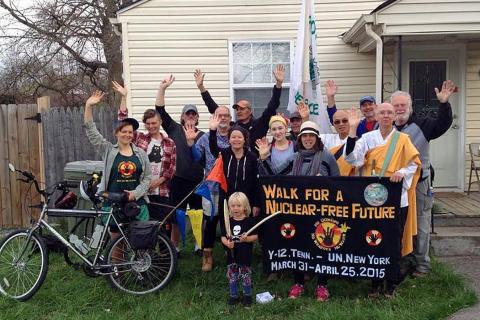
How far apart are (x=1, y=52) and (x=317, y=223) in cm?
2079

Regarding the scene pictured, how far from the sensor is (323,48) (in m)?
8.14

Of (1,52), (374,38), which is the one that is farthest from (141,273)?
(1,52)

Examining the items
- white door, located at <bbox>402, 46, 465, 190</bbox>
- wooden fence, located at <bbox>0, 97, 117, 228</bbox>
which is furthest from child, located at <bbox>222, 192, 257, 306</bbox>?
white door, located at <bbox>402, 46, 465, 190</bbox>

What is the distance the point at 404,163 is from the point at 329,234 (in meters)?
0.91

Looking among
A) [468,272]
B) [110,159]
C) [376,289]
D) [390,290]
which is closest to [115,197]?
[110,159]

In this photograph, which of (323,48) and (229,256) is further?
(323,48)

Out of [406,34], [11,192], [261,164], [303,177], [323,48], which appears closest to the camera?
[303,177]

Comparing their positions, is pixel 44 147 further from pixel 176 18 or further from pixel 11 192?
pixel 176 18

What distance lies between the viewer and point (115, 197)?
4.55 meters

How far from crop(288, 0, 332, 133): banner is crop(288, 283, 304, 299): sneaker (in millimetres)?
2497

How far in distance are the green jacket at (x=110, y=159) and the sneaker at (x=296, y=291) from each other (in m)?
1.67

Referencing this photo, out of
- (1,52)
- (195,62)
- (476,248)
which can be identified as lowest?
(476,248)

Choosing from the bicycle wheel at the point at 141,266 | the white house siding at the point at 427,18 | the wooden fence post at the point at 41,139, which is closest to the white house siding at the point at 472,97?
the white house siding at the point at 427,18

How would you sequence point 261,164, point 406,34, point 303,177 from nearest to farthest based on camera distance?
point 303,177 < point 261,164 < point 406,34
